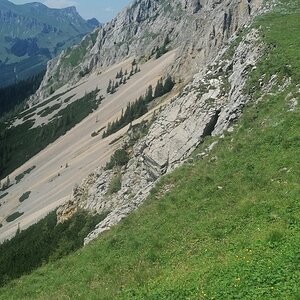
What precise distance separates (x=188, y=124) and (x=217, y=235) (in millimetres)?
22556

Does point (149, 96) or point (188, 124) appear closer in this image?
point (188, 124)

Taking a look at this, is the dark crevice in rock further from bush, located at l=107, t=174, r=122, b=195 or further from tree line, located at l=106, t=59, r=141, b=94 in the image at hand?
tree line, located at l=106, t=59, r=141, b=94

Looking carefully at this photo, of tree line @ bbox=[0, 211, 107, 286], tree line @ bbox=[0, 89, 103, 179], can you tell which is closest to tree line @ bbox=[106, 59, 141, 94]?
tree line @ bbox=[0, 89, 103, 179]

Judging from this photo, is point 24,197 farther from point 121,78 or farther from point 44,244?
point 121,78

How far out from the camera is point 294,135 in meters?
23.9

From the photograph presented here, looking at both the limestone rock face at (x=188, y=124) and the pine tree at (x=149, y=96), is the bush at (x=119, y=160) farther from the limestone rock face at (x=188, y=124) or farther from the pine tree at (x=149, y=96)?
the pine tree at (x=149, y=96)

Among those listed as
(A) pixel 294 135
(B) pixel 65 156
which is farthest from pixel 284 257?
(B) pixel 65 156

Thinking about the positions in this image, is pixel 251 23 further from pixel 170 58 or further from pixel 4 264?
pixel 170 58

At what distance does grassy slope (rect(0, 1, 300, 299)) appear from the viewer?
45.4 feet

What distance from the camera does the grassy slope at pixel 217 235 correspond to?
45.4ft

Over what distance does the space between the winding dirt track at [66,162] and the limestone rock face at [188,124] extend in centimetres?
3133

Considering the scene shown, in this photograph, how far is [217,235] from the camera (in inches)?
722

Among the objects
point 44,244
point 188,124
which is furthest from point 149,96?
point 188,124

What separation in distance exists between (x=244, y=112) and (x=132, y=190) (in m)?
16.6
